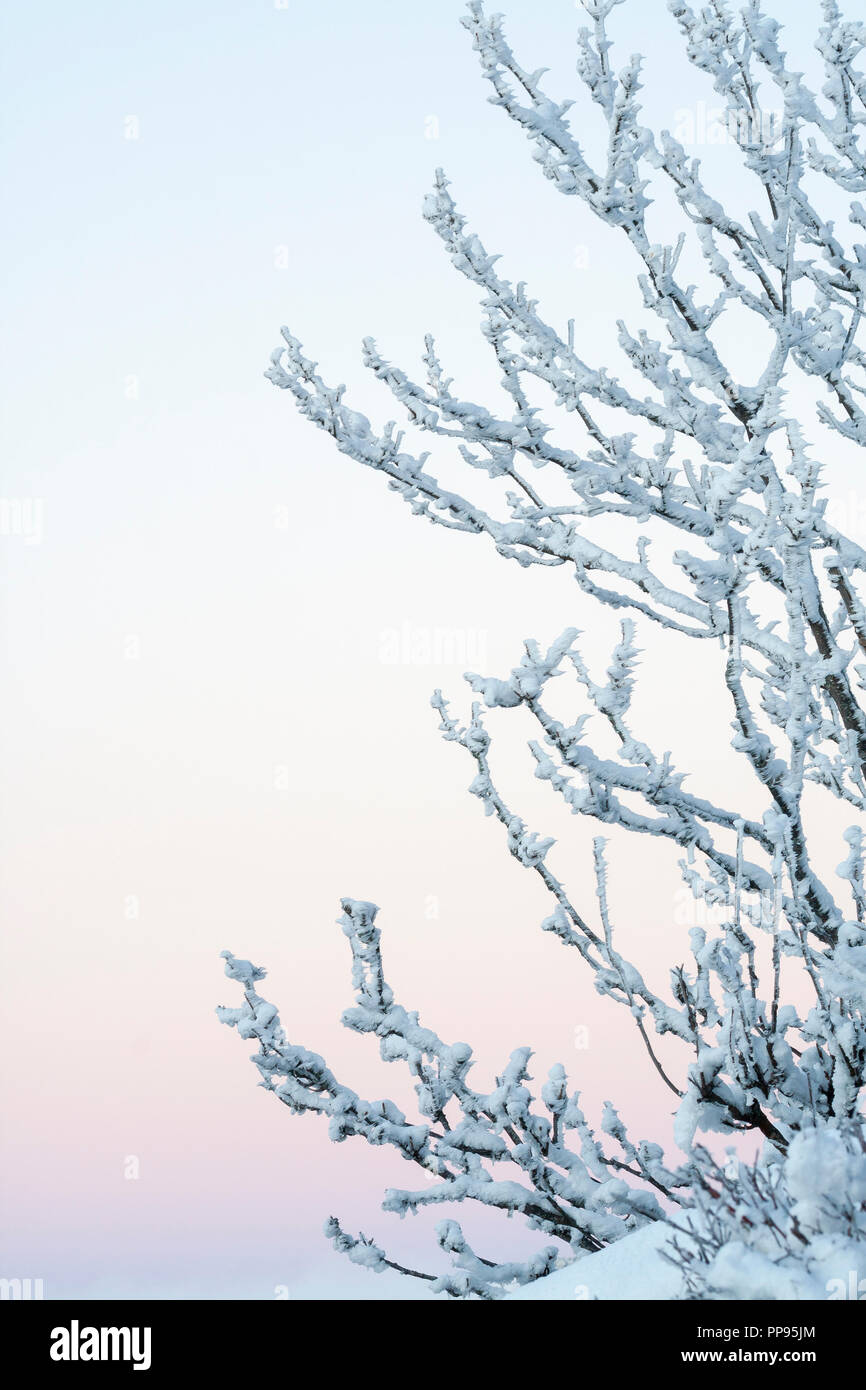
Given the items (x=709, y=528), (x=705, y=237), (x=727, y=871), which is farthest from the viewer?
(x=705, y=237)

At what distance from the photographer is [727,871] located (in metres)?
4.88

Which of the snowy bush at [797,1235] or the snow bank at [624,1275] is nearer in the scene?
the snowy bush at [797,1235]

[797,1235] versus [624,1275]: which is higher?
[797,1235]

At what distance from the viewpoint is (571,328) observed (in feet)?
15.3

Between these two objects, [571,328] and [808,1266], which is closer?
[808,1266]

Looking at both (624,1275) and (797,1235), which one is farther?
(624,1275)

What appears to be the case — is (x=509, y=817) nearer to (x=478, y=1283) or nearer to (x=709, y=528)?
(x=709, y=528)

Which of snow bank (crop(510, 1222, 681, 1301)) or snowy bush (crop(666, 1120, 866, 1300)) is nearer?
snowy bush (crop(666, 1120, 866, 1300))
